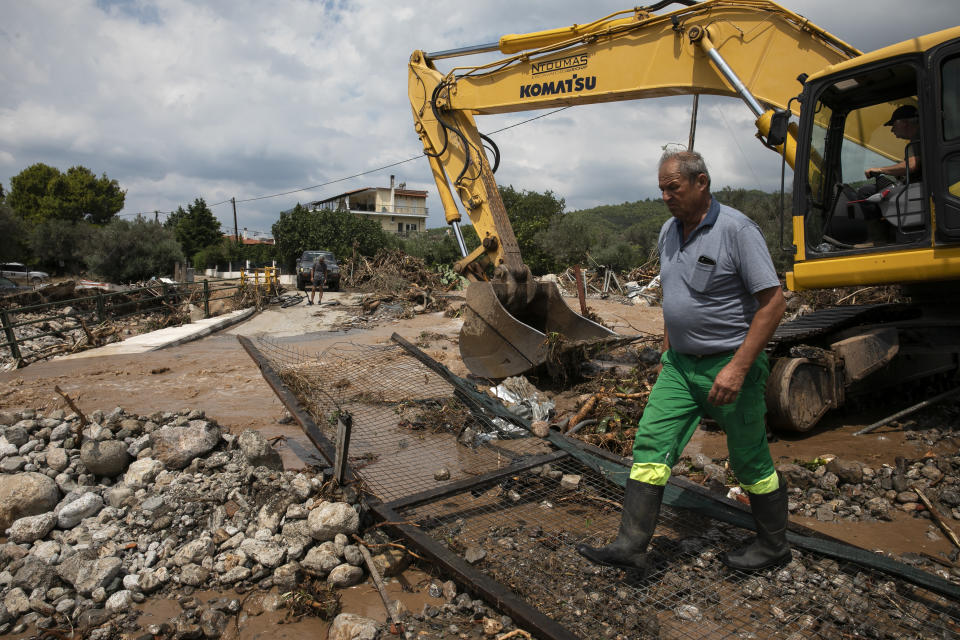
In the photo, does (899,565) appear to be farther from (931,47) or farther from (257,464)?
(257,464)

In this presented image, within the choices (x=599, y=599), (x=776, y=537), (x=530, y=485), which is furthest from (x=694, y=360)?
(x=530, y=485)

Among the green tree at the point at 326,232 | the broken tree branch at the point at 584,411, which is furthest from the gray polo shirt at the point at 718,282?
the green tree at the point at 326,232

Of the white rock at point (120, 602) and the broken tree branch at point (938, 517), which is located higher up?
the white rock at point (120, 602)

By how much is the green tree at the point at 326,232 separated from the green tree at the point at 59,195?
1790 cm

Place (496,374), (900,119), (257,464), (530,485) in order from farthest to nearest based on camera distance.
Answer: (496,374)
(900,119)
(257,464)
(530,485)

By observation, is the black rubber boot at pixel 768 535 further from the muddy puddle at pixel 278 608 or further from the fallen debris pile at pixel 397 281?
the fallen debris pile at pixel 397 281

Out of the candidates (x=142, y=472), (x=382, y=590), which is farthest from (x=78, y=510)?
(x=382, y=590)

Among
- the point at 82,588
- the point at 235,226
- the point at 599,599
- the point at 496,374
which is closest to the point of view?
the point at 599,599

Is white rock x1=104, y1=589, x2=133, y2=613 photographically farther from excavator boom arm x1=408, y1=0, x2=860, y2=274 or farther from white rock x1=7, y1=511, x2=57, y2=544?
excavator boom arm x1=408, y1=0, x2=860, y2=274

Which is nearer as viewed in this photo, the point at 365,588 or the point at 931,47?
the point at 365,588

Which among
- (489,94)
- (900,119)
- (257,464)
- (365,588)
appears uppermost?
(489,94)

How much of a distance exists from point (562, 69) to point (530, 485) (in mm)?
4804

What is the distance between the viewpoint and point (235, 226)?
51.9m

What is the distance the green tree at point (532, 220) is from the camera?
3538 cm
